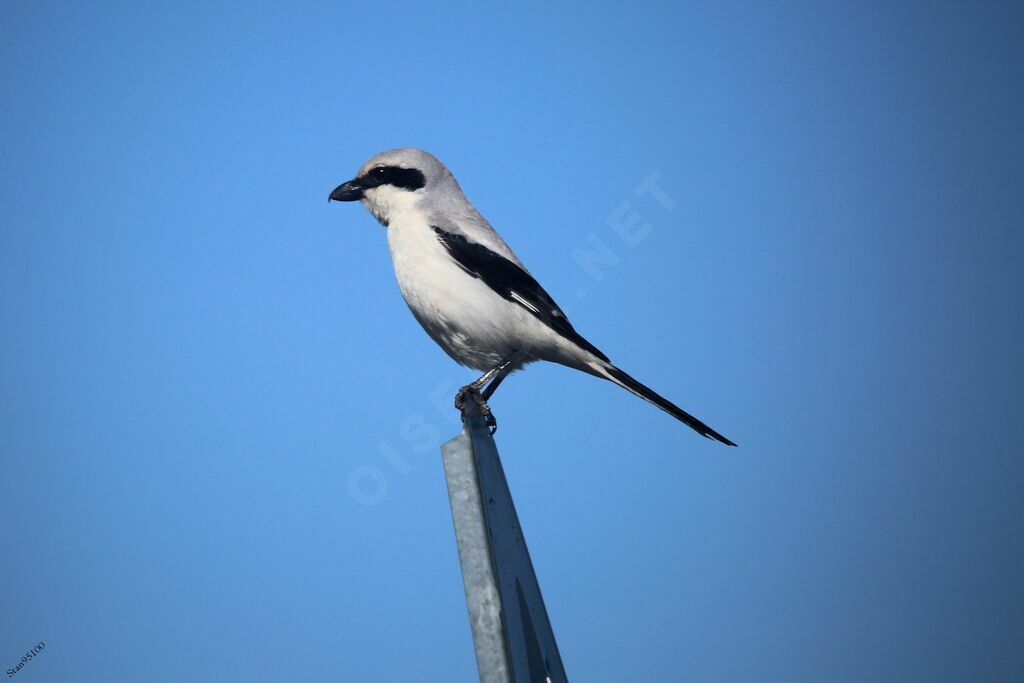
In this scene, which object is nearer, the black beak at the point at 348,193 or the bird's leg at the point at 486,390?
the bird's leg at the point at 486,390

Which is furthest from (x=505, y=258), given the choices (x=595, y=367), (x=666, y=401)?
(x=666, y=401)

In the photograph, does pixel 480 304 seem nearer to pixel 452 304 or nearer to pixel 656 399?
pixel 452 304

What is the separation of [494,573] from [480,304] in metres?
1.82

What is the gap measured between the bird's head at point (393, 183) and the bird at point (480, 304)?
0.06 m

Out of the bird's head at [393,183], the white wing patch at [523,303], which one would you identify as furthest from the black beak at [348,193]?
the white wing patch at [523,303]

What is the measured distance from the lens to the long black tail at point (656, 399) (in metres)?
3.50

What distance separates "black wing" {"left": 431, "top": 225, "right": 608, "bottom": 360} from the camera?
150 inches

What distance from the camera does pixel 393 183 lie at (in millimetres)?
4266

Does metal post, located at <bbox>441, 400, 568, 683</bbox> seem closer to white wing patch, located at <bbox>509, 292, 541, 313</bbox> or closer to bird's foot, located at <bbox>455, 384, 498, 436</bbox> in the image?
bird's foot, located at <bbox>455, 384, 498, 436</bbox>

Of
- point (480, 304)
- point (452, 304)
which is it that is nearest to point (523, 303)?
point (480, 304)

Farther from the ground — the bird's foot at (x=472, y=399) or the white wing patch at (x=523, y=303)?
the white wing patch at (x=523, y=303)

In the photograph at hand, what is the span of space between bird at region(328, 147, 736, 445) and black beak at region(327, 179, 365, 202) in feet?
0.91

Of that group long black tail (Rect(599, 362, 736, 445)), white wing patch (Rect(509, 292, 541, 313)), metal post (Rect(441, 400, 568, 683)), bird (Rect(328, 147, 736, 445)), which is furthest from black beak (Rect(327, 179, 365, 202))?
metal post (Rect(441, 400, 568, 683))

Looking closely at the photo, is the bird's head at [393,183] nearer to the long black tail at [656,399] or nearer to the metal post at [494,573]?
the long black tail at [656,399]
